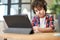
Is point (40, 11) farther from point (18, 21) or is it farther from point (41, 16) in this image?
point (18, 21)

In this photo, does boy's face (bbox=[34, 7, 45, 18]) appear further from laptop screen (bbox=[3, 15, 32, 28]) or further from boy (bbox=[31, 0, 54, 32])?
laptop screen (bbox=[3, 15, 32, 28])

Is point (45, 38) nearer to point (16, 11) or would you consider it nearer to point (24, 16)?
point (24, 16)

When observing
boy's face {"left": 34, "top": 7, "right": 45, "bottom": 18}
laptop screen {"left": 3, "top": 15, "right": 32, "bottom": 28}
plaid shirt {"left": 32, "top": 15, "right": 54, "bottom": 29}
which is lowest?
plaid shirt {"left": 32, "top": 15, "right": 54, "bottom": 29}

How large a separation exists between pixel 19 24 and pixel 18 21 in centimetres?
3

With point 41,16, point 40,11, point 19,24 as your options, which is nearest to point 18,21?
point 19,24

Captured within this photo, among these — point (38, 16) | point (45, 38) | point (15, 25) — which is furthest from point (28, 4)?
point (45, 38)

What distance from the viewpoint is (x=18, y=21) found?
151 centimetres

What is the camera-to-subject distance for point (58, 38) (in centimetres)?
112

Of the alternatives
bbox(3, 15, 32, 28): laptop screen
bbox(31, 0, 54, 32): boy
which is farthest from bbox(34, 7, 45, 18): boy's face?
bbox(3, 15, 32, 28): laptop screen

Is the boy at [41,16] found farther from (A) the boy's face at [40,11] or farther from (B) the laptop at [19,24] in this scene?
(B) the laptop at [19,24]

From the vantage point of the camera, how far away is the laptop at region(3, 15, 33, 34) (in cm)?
143

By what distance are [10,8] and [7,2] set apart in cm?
21

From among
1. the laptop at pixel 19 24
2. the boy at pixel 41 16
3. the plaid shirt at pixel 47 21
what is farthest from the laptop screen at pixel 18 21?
the plaid shirt at pixel 47 21

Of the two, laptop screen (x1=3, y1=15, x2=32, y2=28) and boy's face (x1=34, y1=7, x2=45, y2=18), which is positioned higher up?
boy's face (x1=34, y1=7, x2=45, y2=18)
